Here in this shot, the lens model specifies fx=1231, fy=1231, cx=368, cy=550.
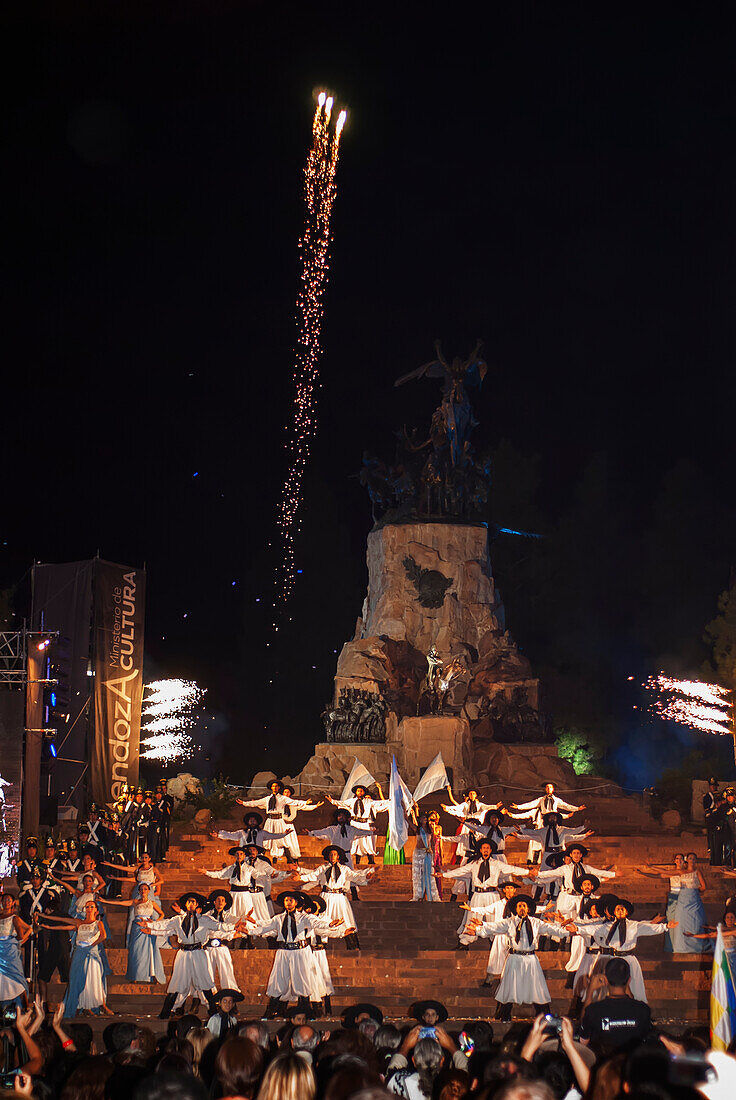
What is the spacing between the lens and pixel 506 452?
51.5 m

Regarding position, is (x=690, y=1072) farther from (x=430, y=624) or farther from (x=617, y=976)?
(x=430, y=624)

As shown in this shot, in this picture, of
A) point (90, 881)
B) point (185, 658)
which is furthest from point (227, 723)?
point (90, 881)

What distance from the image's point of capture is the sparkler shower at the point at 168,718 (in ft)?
113

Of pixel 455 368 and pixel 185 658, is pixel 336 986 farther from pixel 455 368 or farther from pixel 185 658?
pixel 185 658

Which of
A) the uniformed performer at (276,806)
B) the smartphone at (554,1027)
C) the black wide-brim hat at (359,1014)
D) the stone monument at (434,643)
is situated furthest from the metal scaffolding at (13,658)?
the smartphone at (554,1027)

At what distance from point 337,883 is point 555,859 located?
332cm

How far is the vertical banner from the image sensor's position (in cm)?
2564

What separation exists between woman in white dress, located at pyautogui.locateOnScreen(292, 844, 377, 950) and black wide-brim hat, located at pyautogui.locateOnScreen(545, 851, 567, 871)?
9.33 ft

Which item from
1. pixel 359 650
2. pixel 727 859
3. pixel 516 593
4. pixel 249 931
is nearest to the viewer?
pixel 249 931

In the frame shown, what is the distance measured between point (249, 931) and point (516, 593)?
113 ft

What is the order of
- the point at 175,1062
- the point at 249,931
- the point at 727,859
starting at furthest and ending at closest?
the point at 727,859 < the point at 249,931 < the point at 175,1062

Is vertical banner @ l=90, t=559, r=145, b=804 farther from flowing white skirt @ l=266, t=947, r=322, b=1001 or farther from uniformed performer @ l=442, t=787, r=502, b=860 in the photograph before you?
flowing white skirt @ l=266, t=947, r=322, b=1001

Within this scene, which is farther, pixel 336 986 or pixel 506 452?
pixel 506 452

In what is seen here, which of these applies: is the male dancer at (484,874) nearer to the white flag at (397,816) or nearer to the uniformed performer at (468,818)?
the uniformed performer at (468,818)
